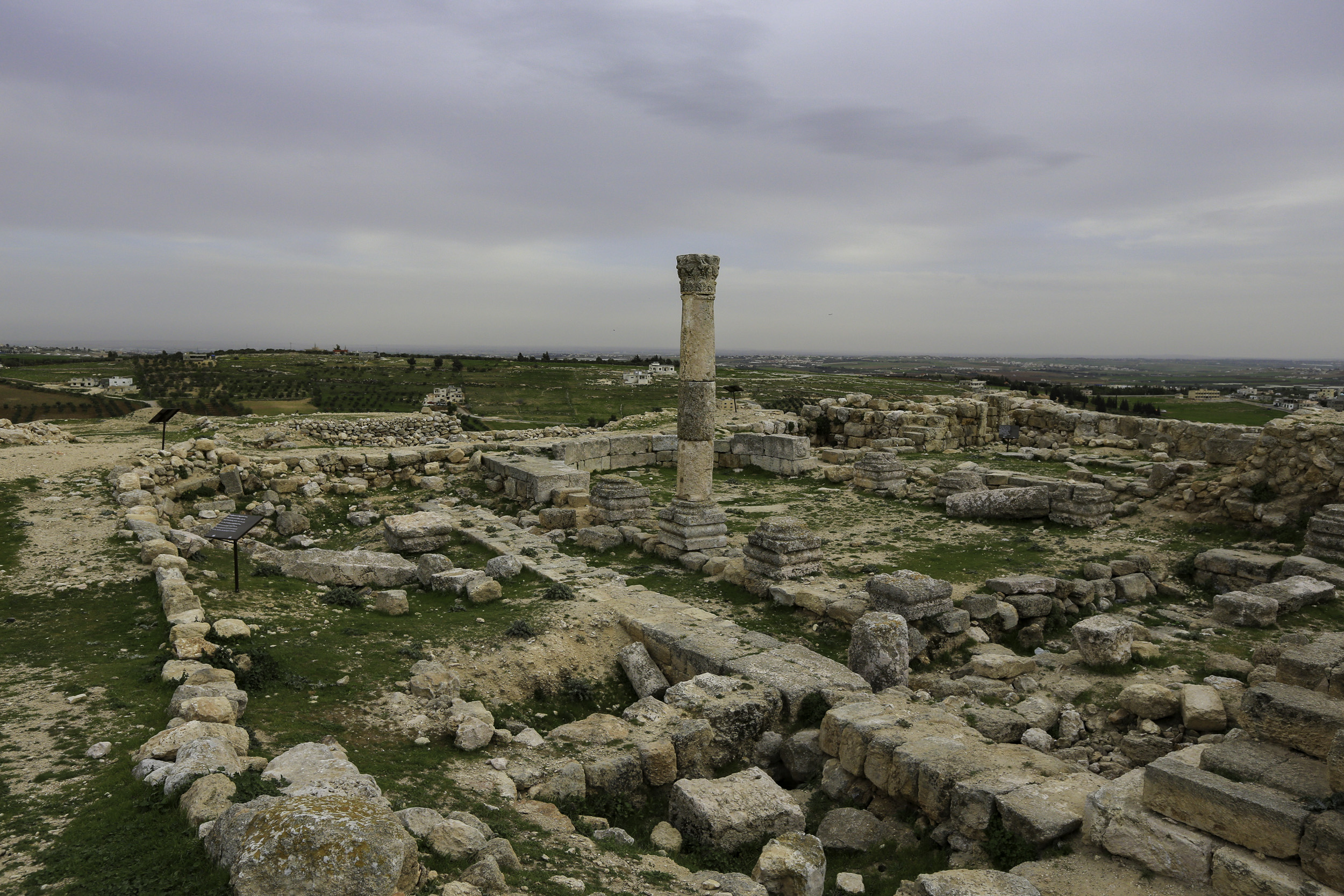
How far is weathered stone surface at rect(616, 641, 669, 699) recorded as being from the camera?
807cm

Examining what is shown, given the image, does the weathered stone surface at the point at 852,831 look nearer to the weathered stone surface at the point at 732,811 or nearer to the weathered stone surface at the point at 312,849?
the weathered stone surface at the point at 732,811

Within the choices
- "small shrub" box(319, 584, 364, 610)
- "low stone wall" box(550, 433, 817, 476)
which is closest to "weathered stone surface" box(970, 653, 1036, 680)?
"small shrub" box(319, 584, 364, 610)

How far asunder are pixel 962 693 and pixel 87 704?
796 centimetres

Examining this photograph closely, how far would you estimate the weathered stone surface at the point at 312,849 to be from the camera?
10.6 ft

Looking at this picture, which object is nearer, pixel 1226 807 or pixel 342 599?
pixel 1226 807

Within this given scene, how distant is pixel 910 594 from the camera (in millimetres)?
9148

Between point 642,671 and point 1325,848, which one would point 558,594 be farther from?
point 1325,848

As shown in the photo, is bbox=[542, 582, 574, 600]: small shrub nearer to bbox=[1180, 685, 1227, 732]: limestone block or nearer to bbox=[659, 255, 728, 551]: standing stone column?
bbox=[659, 255, 728, 551]: standing stone column

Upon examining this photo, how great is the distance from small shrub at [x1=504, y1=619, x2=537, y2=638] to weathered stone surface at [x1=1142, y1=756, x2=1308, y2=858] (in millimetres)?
6009

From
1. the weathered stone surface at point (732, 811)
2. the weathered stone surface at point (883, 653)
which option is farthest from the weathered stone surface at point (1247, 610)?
the weathered stone surface at point (732, 811)

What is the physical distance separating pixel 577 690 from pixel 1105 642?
5914 mm

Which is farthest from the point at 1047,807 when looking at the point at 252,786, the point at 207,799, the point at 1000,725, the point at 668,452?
the point at 668,452

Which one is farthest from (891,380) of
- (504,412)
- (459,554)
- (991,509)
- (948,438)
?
(459,554)

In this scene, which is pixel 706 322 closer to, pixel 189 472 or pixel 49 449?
pixel 189 472
